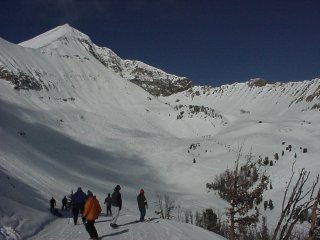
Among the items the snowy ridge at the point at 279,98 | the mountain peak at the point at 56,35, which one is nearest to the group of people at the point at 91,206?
the snowy ridge at the point at 279,98

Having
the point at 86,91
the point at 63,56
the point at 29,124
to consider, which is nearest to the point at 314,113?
the point at 86,91

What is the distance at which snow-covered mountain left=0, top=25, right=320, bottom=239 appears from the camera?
152ft

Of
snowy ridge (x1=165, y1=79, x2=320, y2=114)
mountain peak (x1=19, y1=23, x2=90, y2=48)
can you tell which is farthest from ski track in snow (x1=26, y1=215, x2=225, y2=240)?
mountain peak (x1=19, y1=23, x2=90, y2=48)

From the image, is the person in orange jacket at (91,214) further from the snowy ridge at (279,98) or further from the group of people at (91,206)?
the snowy ridge at (279,98)

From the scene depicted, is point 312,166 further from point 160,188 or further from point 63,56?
point 63,56

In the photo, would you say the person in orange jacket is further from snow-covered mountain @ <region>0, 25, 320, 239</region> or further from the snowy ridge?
the snowy ridge

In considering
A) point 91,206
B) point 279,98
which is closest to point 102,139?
point 91,206

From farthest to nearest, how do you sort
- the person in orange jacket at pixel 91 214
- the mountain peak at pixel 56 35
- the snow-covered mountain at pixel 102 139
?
the mountain peak at pixel 56 35 < the snow-covered mountain at pixel 102 139 < the person in orange jacket at pixel 91 214

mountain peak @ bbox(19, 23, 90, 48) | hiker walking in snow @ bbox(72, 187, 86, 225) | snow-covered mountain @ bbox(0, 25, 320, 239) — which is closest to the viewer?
hiker walking in snow @ bbox(72, 187, 86, 225)

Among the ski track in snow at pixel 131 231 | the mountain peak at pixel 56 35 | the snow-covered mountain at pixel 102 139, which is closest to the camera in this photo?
the ski track in snow at pixel 131 231

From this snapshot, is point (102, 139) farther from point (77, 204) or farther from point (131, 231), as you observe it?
point (131, 231)

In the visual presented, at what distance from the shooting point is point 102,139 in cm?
8694

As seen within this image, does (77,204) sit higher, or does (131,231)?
(77,204)

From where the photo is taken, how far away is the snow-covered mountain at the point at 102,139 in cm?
4619
